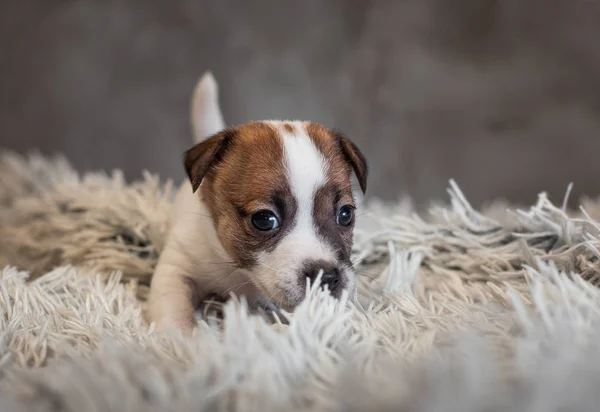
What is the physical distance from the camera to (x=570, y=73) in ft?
7.45

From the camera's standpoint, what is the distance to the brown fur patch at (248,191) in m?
1.41

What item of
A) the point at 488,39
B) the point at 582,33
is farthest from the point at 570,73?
the point at 488,39

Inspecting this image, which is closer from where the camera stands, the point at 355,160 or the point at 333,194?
the point at 333,194

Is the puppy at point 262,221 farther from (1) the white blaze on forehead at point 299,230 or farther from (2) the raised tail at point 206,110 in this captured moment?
(2) the raised tail at point 206,110

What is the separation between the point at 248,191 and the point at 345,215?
10.2 inches

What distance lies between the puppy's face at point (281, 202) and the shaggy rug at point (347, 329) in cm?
11

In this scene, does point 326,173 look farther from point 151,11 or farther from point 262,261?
point 151,11

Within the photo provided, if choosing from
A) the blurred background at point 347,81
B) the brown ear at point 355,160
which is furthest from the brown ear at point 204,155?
the blurred background at point 347,81

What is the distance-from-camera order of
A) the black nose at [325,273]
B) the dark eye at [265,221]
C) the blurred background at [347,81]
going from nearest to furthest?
the black nose at [325,273], the dark eye at [265,221], the blurred background at [347,81]

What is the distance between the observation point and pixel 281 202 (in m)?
1.41

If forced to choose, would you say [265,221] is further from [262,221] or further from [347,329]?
[347,329]

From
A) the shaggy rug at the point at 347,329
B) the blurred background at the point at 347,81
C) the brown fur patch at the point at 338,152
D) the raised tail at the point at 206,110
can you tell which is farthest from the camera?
the blurred background at the point at 347,81

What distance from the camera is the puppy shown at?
4.44 feet

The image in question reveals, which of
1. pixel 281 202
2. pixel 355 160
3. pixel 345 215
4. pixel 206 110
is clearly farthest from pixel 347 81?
pixel 281 202
